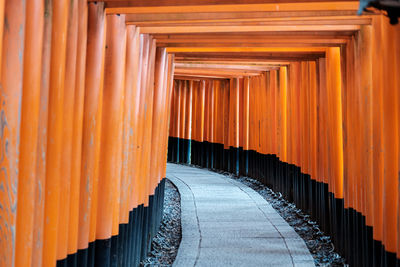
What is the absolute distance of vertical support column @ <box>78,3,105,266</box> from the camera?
332 cm

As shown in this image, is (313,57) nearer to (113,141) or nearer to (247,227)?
(247,227)

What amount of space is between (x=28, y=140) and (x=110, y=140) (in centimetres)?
149

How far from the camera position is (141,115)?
16.4ft

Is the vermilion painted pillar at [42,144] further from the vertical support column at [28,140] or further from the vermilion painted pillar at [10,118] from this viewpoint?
the vermilion painted pillar at [10,118]

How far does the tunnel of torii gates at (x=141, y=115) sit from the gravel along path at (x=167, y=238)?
0.64 ft

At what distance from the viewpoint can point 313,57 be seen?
6.76m

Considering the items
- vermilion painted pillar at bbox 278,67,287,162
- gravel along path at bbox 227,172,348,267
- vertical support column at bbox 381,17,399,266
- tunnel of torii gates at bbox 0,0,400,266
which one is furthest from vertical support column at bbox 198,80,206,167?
vertical support column at bbox 381,17,399,266

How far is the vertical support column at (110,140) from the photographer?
3723 millimetres

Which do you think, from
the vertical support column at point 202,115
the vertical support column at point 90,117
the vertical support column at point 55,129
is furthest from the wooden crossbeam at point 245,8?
the vertical support column at point 202,115

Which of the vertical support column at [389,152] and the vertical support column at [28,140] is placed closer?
the vertical support column at [28,140]

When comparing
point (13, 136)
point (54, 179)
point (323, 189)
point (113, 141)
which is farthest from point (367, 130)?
point (13, 136)

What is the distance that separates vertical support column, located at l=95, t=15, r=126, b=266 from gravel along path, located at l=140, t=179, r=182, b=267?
1511 millimetres

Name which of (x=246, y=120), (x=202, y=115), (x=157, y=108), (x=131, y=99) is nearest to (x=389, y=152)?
(x=131, y=99)

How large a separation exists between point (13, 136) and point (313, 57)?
5578 millimetres
